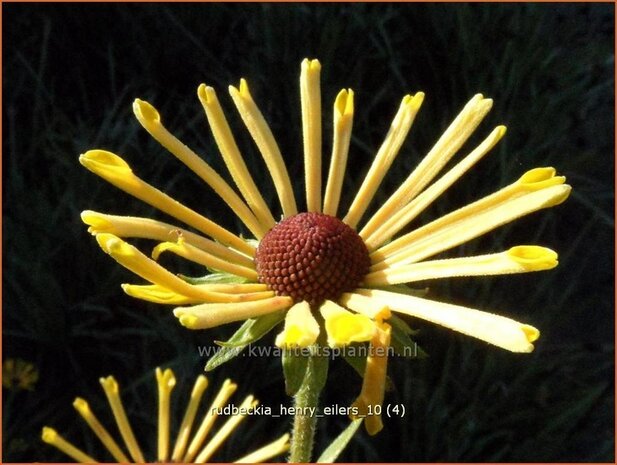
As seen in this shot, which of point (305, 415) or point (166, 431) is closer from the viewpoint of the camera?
point (305, 415)

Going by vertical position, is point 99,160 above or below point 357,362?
above

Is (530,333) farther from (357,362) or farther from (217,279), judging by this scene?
(217,279)

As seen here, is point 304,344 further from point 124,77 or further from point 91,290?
point 124,77

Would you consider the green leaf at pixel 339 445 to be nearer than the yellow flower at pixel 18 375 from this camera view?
Yes

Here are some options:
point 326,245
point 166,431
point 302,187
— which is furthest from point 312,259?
point 302,187

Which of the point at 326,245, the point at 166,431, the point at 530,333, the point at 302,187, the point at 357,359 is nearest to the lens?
the point at 530,333

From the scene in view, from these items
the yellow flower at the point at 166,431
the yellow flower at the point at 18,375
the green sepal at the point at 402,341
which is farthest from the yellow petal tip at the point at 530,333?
the yellow flower at the point at 18,375


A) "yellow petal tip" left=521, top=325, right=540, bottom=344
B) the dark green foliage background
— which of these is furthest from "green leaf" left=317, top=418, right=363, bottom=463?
the dark green foliage background

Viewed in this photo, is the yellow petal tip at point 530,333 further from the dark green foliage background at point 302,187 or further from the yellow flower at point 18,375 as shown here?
the yellow flower at point 18,375
